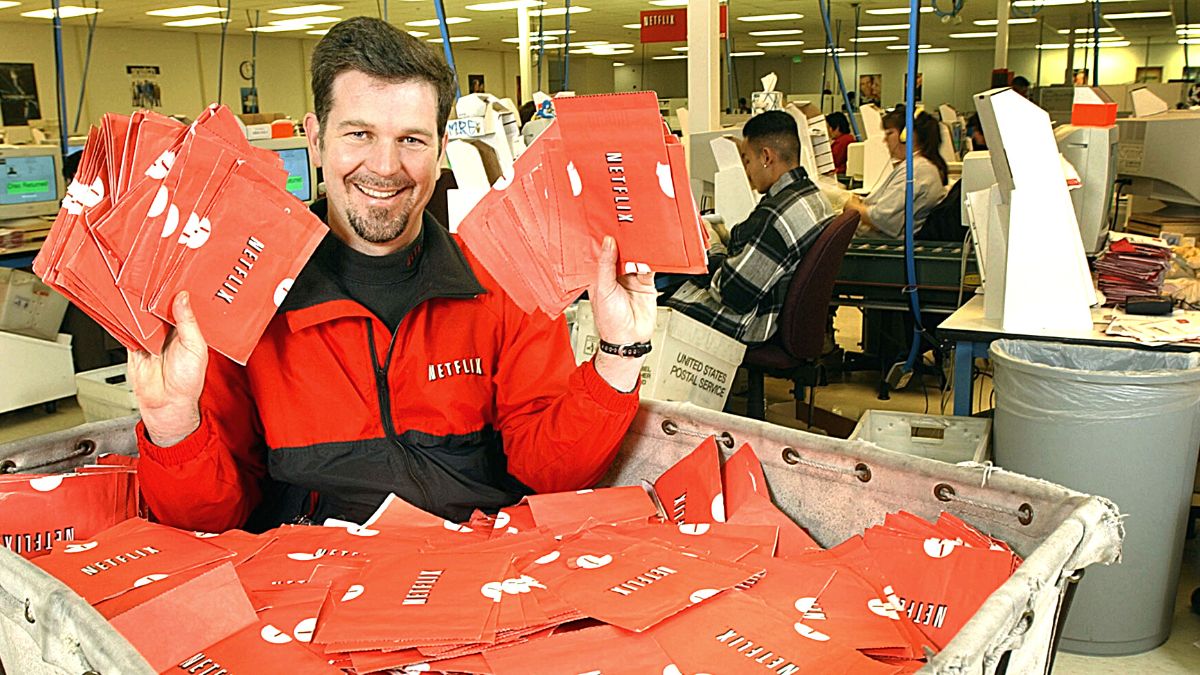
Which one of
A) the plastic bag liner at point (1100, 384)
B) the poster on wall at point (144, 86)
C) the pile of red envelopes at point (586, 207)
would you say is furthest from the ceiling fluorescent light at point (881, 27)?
the pile of red envelopes at point (586, 207)

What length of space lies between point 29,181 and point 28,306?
74 cm

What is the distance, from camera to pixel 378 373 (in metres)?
1.68

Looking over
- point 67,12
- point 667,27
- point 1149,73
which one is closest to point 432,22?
point 67,12

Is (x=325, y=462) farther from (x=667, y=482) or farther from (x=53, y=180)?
(x=53, y=180)

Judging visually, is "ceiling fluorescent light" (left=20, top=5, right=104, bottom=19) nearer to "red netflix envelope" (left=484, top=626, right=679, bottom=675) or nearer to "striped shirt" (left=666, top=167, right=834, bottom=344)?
"striped shirt" (left=666, top=167, right=834, bottom=344)

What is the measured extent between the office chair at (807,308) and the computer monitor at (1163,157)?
1.31 m

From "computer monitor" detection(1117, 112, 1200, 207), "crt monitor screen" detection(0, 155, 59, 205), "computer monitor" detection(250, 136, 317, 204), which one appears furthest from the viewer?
"computer monitor" detection(250, 136, 317, 204)

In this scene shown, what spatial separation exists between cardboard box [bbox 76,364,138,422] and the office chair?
6.86 ft

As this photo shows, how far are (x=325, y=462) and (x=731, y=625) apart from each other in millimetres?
797

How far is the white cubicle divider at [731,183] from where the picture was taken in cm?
478

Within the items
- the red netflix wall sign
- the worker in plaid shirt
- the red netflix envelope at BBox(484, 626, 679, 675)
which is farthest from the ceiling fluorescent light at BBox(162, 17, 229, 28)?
the red netflix envelope at BBox(484, 626, 679, 675)

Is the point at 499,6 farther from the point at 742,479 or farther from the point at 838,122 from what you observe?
the point at 742,479

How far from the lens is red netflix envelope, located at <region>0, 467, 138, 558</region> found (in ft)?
5.08

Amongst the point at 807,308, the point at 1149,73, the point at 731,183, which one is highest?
the point at 1149,73
